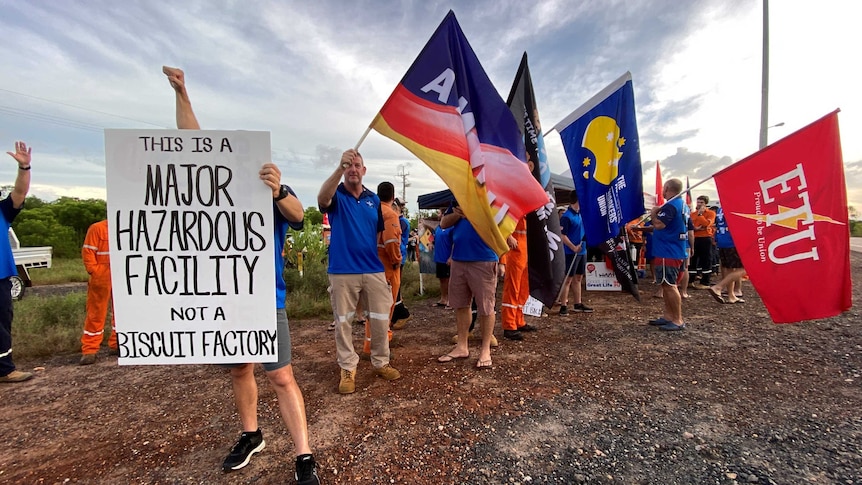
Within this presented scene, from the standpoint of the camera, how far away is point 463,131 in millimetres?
3213

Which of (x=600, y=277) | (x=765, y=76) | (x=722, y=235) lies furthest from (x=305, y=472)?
(x=765, y=76)

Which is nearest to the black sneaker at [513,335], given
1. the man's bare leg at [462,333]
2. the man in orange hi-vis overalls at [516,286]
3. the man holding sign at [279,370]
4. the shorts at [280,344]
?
the man in orange hi-vis overalls at [516,286]

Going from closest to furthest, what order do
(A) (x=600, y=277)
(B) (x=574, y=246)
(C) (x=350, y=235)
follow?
(C) (x=350, y=235) → (B) (x=574, y=246) → (A) (x=600, y=277)

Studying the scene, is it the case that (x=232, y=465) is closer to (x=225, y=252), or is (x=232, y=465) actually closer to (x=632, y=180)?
(x=225, y=252)

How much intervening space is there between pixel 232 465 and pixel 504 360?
109 inches

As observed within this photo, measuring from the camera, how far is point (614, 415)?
3.03m

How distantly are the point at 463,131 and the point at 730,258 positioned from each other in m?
7.00

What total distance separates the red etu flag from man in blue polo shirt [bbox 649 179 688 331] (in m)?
1.94

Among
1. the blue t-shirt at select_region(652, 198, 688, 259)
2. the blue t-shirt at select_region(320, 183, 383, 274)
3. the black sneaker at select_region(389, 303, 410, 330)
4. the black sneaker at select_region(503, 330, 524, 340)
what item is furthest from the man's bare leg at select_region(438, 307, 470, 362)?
the blue t-shirt at select_region(652, 198, 688, 259)

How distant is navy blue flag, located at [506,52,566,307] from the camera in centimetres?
432

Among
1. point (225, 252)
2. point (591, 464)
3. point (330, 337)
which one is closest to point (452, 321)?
point (330, 337)

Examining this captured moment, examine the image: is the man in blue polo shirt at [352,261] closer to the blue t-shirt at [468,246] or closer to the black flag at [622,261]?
the blue t-shirt at [468,246]

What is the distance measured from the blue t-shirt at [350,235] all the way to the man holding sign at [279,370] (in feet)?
3.46

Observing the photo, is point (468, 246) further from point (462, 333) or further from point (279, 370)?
point (279, 370)
